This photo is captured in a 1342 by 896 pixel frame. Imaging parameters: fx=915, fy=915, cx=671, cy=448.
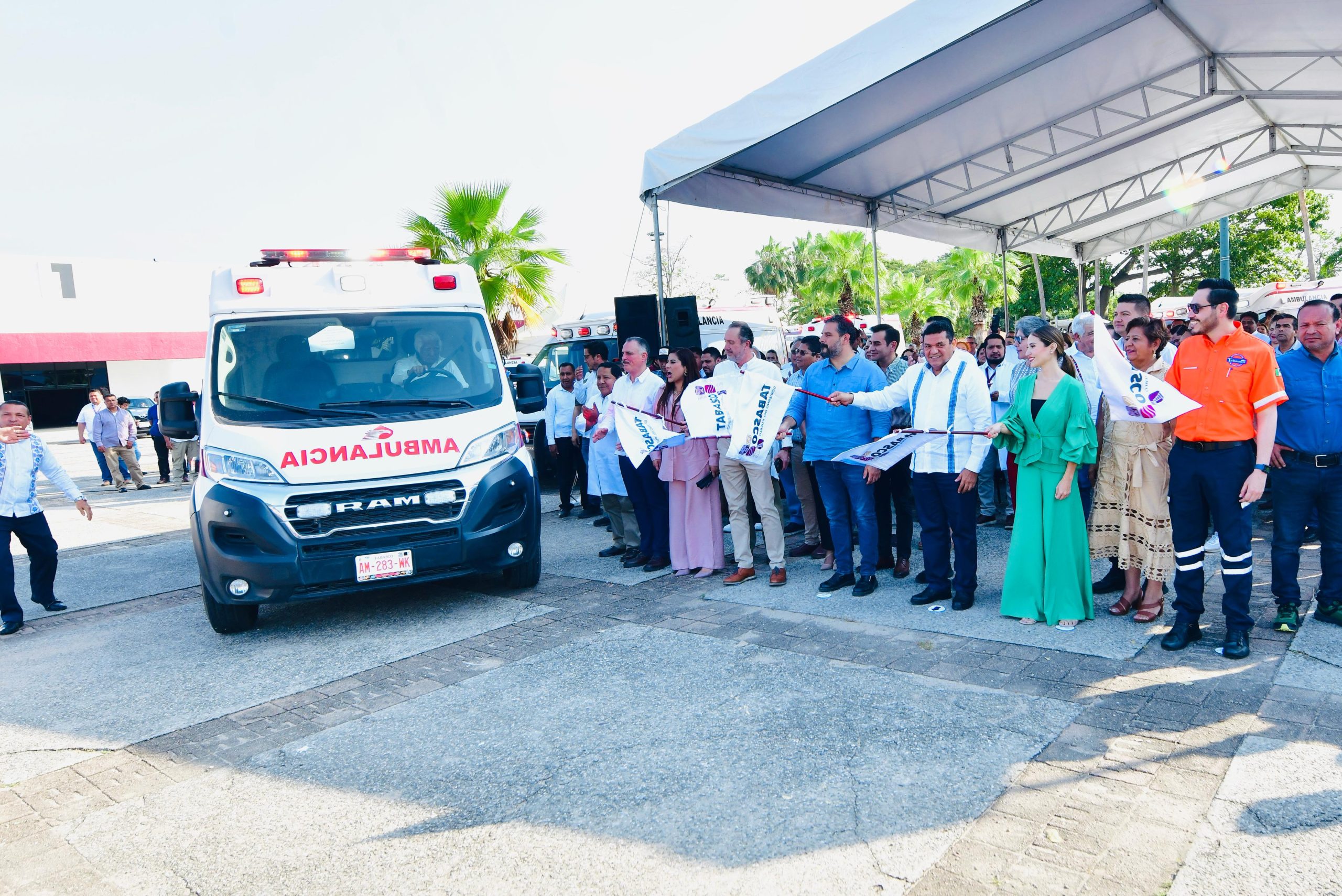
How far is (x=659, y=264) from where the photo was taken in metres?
10.2

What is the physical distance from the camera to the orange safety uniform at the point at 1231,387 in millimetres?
4582

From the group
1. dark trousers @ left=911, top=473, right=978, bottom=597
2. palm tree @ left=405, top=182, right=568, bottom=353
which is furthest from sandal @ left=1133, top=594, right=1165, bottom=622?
palm tree @ left=405, top=182, right=568, bottom=353

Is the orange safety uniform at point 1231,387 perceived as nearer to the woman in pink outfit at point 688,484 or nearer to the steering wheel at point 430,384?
the woman in pink outfit at point 688,484

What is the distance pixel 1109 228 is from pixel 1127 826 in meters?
18.2

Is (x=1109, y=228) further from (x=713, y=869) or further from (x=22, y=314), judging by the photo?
(x=22, y=314)

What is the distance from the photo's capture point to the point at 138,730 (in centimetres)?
473

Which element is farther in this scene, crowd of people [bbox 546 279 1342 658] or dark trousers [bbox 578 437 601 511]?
→ dark trousers [bbox 578 437 601 511]

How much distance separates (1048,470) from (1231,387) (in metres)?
1.05

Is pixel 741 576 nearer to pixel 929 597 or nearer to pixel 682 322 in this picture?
pixel 929 597

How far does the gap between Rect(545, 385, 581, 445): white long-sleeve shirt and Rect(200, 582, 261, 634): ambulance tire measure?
479cm

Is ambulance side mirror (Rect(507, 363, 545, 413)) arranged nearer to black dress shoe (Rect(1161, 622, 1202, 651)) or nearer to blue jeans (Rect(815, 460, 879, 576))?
blue jeans (Rect(815, 460, 879, 576))

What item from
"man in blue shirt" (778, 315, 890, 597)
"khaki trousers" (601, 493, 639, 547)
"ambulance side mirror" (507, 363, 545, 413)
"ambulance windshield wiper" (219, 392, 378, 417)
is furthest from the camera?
"khaki trousers" (601, 493, 639, 547)

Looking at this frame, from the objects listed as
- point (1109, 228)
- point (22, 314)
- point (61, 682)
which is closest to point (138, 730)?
point (61, 682)

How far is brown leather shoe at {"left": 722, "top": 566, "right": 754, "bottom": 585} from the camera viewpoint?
690 centimetres
